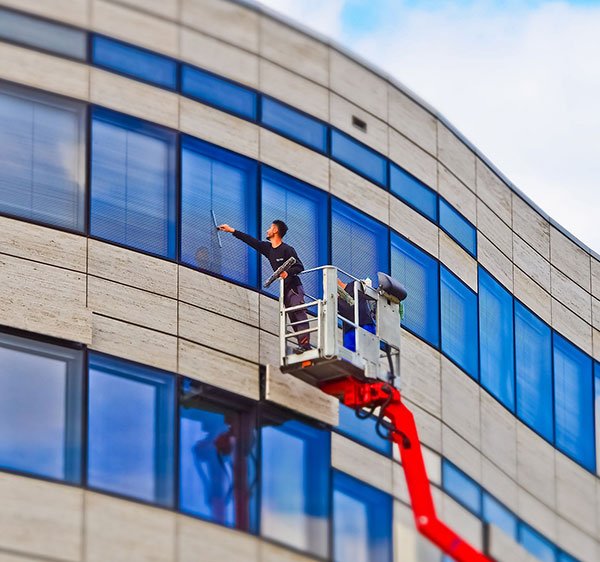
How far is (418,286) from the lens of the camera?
34.4m

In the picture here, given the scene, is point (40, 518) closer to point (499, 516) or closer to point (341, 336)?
point (341, 336)

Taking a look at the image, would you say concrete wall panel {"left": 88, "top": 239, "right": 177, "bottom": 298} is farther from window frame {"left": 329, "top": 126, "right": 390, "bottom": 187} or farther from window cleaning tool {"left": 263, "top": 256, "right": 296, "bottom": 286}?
window frame {"left": 329, "top": 126, "right": 390, "bottom": 187}

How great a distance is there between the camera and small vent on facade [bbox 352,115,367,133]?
34156 millimetres

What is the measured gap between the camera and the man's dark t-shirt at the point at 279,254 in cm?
3039

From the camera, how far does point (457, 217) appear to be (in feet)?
119

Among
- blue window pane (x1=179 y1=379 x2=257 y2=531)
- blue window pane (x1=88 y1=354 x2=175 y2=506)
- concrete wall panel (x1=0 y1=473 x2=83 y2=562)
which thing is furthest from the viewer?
blue window pane (x1=179 y1=379 x2=257 y2=531)

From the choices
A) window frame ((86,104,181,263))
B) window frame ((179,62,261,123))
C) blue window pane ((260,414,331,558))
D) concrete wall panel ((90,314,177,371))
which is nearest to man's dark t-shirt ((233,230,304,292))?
window frame ((86,104,181,263))

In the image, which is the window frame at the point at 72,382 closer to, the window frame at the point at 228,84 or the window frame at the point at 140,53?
the window frame at the point at 140,53

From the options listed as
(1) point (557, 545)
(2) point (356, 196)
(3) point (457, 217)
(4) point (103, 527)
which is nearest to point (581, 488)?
(1) point (557, 545)

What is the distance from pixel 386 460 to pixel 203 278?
168 inches

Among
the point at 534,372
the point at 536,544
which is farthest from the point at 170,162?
the point at 536,544

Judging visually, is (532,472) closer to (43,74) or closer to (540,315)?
(540,315)

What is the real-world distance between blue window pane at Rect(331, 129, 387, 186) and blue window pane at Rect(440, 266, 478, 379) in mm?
2189

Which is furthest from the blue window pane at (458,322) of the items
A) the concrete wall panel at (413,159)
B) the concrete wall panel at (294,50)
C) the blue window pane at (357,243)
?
the concrete wall panel at (294,50)
